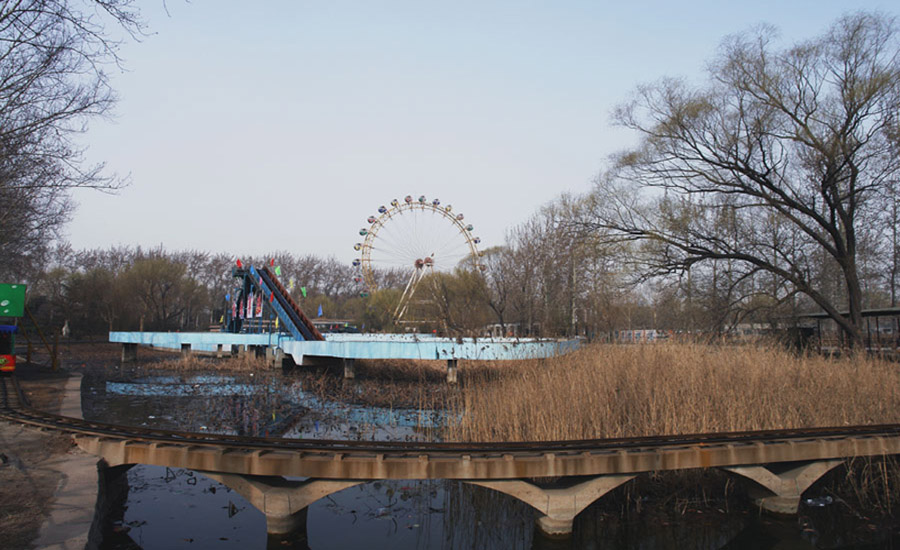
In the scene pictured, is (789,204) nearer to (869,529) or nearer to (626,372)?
(626,372)

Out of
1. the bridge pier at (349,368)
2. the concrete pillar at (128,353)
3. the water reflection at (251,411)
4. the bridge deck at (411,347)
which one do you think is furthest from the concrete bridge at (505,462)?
the concrete pillar at (128,353)

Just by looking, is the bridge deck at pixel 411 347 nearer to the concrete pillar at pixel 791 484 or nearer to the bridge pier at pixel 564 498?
the concrete pillar at pixel 791 484

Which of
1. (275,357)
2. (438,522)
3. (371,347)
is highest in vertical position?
(371,347)

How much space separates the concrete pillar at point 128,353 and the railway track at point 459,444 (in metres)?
26.1

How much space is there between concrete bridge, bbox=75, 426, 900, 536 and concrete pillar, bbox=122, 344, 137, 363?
1108 inches

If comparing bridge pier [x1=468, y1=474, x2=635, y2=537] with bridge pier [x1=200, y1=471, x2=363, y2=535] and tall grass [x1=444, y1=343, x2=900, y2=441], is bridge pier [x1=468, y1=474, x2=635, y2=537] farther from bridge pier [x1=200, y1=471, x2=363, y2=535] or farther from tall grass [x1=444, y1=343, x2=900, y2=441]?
tall grass [x1=444, y1=343, x2=900, y2=441]

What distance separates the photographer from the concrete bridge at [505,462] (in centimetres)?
687

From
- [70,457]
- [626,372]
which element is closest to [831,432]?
[626,372]

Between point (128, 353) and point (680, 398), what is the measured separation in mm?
31973

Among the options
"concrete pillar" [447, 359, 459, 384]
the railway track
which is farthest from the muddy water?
"concrete pillar" [447, 359, 459, 384]

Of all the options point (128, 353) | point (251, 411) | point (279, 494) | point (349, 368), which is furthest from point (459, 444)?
point (128, 353)

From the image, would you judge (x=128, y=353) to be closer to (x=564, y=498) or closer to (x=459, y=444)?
(x=459, y=444)

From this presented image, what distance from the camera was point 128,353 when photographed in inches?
1326

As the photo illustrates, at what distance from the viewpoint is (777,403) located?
32.8ft
